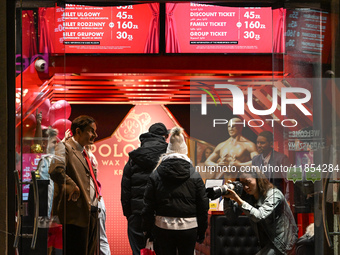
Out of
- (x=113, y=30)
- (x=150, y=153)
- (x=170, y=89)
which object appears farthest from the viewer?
(x=170, y=89)

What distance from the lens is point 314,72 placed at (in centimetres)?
401

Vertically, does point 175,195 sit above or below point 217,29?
below

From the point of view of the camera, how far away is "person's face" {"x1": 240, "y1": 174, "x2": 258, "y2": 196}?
4.70 metres

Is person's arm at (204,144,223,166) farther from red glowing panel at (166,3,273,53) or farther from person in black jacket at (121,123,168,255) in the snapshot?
red glowing panel at (166,3,273,53)

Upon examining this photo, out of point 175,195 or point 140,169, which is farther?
point 140,169

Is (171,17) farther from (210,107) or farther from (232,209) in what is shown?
(232,209)

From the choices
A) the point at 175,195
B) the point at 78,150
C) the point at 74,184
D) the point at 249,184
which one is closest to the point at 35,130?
the point at 74,184

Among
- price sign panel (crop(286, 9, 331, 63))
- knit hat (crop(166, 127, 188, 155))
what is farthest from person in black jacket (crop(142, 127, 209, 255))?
price sign panel (crop(286, 9, 331, 63))

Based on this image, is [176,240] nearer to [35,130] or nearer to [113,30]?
[35,130]

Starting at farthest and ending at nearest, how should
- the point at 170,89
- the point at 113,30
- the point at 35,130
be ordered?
the point at 170,89, the point at 113,30, the point at 35,130

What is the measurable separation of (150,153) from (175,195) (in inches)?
31.9

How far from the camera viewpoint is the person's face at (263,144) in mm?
4691

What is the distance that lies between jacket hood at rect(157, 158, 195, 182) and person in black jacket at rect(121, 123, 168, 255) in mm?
650

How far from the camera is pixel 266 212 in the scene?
4461mm
